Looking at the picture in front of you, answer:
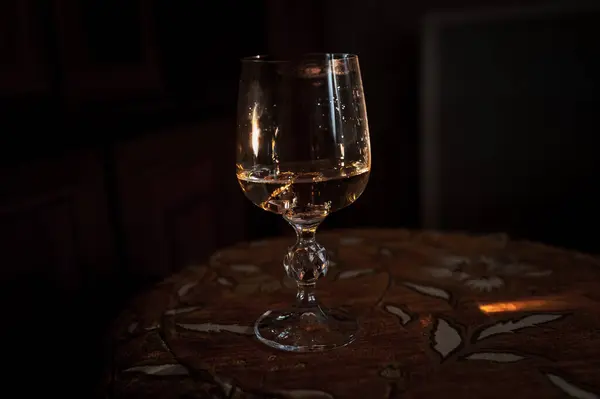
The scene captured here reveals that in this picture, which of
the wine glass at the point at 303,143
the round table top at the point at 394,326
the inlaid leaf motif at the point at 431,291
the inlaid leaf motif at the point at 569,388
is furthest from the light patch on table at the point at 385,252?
the inlaid leaf motif at the point at 569,388

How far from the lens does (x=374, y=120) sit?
210 centimetres

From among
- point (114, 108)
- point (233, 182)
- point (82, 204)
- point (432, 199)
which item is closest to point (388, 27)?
point (432, 199)

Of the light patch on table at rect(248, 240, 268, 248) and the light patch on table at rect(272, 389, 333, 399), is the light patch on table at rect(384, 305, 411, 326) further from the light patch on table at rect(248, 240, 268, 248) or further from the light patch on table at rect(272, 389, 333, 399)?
the light patch on table at rect(248, 240, 268, 248)

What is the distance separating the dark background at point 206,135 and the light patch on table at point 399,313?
28cm

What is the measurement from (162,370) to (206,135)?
104 cm

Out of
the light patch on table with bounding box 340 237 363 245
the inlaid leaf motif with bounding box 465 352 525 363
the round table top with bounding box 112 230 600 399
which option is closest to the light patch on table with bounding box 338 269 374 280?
the round table top with bounding box 112 230 600 399

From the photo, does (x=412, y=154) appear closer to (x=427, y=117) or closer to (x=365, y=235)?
(x=427, y=117)

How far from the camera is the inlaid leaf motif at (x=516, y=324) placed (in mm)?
589

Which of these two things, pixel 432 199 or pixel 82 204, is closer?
pixel 82 204

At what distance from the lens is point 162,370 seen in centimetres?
55

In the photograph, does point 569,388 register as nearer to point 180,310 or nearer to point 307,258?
point 307,258

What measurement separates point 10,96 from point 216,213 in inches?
23.2

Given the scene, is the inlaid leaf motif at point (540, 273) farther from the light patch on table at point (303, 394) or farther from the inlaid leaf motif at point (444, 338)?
the light patch on table at point (303, 394)

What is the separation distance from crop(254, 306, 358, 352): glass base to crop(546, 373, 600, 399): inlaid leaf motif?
0.55ft
